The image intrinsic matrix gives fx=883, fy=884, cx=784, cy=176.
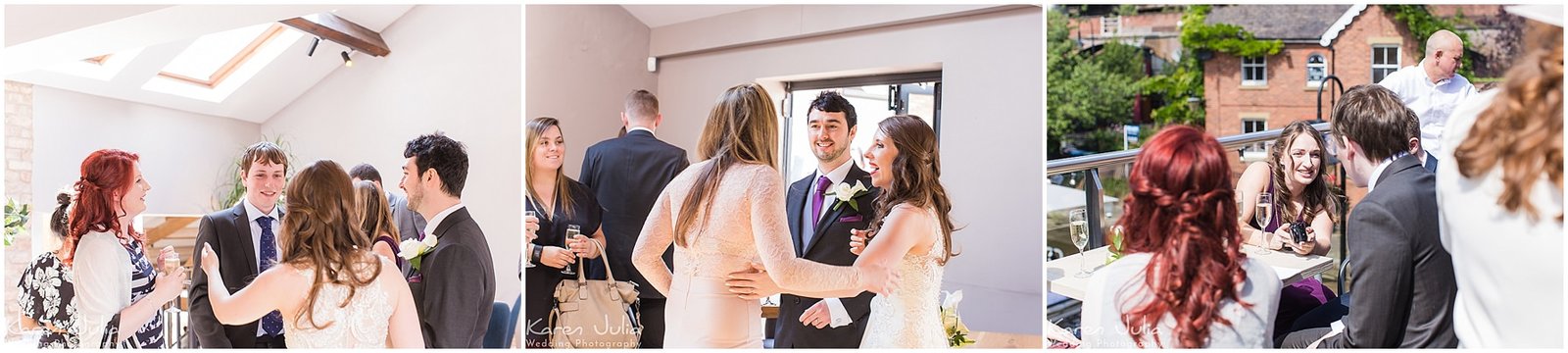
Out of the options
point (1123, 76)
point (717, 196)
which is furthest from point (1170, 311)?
point (1123, 76)

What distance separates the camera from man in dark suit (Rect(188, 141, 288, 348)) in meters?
3.04

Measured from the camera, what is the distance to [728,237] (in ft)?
9.59

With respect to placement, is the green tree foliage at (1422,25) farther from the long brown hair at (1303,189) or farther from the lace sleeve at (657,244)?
the lace sleeve at (657,244)

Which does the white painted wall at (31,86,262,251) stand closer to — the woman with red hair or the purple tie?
the woman with red hair

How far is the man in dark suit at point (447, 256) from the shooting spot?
308cm

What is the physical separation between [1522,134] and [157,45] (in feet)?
14.5

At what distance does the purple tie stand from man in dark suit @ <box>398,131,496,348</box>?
3.63ft

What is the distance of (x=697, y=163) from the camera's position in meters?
3.03

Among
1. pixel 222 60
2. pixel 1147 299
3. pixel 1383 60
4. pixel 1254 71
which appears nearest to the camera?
pixel 1147 299

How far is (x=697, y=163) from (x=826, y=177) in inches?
17.7

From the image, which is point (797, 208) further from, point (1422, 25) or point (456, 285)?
point (1422, 25)

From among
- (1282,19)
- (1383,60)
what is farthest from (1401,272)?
(1282,19)

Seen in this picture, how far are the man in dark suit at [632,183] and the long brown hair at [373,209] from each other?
0.68 meters

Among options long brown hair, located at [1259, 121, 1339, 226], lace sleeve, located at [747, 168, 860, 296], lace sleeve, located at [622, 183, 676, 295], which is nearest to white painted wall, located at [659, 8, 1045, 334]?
lace sleeve, located at [622, 183, 676, 295]
